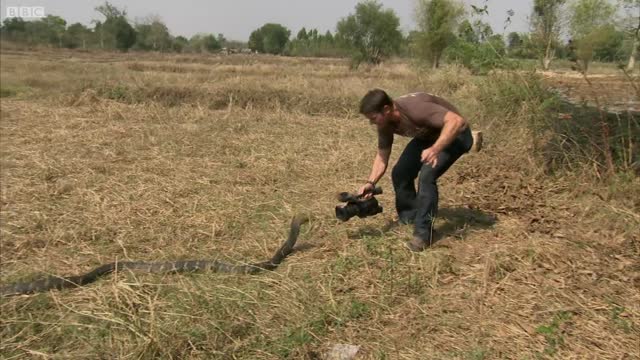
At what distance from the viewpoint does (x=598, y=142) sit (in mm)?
5043

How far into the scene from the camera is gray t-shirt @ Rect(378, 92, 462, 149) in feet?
11.1

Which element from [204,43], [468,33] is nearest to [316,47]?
[204,43]

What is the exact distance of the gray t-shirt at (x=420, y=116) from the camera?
3381 millimetres

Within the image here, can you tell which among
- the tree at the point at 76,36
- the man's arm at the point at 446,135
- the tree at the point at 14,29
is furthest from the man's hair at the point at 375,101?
the tree at the point at 76,36

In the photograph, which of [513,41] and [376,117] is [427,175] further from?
[513,41]

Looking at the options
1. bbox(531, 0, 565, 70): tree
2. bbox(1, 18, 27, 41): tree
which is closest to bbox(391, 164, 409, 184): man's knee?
bbox(531, 0, 565, 70): tree

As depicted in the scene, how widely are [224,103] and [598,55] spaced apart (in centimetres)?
872

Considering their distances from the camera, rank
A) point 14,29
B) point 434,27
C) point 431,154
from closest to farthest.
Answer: point 431,154 → point 434,27 → point 14,29

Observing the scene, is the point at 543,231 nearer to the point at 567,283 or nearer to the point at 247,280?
the point at 567,283

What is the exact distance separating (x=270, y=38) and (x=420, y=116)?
177ft

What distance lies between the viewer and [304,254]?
3711 millimetres

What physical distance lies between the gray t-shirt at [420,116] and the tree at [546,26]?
2.94 meters

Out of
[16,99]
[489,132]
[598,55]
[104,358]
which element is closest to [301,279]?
[104,358]

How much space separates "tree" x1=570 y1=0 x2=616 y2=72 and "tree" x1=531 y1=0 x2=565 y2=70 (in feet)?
0.68
